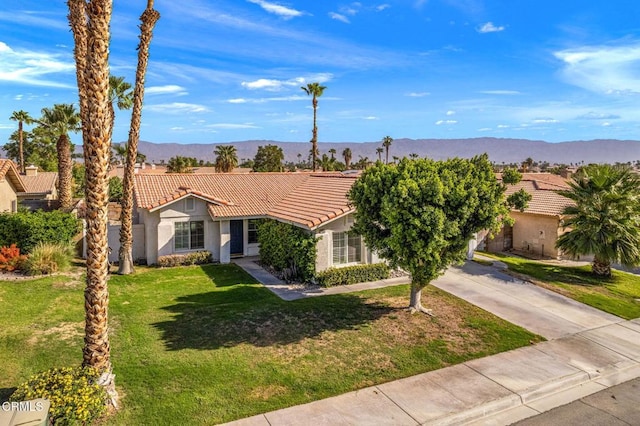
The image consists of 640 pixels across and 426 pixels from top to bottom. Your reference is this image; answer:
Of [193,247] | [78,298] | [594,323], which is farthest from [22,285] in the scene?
[594,323]

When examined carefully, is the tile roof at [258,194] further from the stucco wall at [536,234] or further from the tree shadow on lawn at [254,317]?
the stucco wall at [536,234]

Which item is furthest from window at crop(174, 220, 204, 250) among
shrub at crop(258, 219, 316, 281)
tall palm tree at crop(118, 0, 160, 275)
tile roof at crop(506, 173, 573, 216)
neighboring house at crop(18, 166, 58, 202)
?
neighboring house at crop(18, 166, 58, 202)

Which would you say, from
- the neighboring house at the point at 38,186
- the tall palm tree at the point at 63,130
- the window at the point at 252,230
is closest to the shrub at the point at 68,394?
the window at the point at 252,230

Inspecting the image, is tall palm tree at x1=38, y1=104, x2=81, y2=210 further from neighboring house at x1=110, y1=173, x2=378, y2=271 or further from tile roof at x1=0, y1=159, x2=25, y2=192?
neighboring house at x1=110, y1=173, x2=378, y2=271

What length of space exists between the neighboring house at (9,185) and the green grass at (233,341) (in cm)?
1060

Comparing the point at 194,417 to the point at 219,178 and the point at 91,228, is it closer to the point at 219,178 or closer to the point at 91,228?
the point at 91,228

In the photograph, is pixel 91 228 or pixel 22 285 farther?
pixel 22 285

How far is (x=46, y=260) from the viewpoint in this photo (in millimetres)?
18031

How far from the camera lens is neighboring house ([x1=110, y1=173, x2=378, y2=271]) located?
18.5 metres

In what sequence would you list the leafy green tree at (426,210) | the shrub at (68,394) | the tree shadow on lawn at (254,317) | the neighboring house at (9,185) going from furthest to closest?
the neighboring house at (9,185) → the tree shadow on lawn at (254,317) → the leafy green tree at (426,210) → the shrub at (68,394)

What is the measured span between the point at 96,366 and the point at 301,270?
1034 cm

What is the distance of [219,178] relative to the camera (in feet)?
87.5

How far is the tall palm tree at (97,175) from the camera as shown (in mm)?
8172

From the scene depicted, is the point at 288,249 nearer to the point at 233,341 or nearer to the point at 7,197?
the point at 233,341
